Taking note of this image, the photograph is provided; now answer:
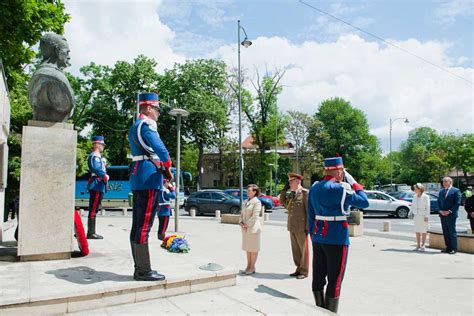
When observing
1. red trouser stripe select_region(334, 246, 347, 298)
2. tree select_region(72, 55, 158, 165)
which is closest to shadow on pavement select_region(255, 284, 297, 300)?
red trouser stripe select_region(334, 246, 347, 298)

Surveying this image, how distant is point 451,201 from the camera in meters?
10.5

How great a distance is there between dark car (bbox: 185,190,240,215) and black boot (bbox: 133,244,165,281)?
2088 cm

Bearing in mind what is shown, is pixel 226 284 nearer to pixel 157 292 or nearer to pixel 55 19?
pixel 157 292

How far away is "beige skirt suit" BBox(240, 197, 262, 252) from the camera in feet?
24.9

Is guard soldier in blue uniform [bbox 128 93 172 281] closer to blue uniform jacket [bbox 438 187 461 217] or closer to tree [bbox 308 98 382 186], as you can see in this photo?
blue uniform jacket [bbox 438 187 461 217]

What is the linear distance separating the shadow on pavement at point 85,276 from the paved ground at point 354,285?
235mm

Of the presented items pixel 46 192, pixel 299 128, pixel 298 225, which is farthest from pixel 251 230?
pixel 299 128

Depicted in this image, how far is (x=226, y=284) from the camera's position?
5.25 metres

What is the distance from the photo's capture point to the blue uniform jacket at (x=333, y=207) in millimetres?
4770

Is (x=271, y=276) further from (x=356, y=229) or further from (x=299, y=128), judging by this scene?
(x=299, y=128)

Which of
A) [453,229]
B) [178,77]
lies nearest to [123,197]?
[178,77]

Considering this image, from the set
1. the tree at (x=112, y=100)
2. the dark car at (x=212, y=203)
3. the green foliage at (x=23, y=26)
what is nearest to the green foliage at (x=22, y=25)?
the green foliage at (x=23, y=26)

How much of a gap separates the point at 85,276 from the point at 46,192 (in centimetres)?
155

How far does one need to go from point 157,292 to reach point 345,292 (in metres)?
3.26
